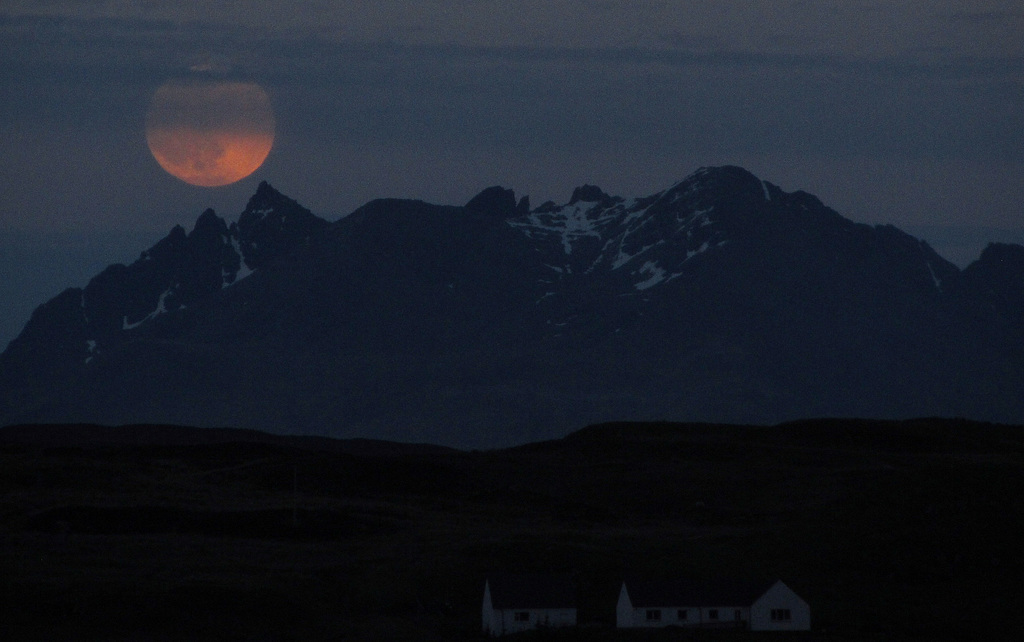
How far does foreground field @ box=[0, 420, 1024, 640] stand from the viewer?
7462 cm

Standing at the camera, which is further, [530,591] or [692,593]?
[530,591]

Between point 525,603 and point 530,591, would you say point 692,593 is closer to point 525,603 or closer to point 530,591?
point 530,591

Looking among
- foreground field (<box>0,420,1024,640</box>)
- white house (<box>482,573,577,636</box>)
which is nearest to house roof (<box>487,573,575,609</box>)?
white house (<box>482,573,577,636</box>)

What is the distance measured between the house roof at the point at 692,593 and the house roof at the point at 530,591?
266 cm

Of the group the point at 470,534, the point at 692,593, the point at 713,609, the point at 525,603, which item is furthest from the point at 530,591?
the point at 470,534

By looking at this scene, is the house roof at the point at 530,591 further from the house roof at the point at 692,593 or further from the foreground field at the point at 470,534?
the house roof at the point at 692,593

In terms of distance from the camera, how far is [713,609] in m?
72.2

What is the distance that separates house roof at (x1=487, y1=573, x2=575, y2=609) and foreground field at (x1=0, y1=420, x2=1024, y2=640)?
6.42 ft

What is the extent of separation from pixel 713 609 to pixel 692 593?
3.49 ft

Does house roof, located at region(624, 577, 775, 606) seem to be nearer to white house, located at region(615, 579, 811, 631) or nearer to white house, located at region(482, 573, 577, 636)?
white house, located at region(615, 579, 811, 631)

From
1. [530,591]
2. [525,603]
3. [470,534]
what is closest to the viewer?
[525,603]

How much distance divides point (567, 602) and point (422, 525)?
28902mm

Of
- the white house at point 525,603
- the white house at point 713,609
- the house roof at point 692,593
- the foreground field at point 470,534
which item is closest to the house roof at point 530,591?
the white house at point 525,603

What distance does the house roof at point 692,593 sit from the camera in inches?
2832
